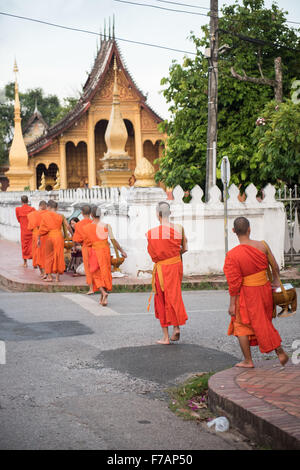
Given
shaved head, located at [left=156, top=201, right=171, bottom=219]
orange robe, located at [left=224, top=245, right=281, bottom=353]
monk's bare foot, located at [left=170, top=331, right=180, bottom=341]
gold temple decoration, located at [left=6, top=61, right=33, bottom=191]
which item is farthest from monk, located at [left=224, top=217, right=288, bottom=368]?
gold temple decoration, located at [left=6, top=61, right=33, bottom=191]

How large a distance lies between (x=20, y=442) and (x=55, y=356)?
94.0 inches

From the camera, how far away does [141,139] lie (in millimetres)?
33188

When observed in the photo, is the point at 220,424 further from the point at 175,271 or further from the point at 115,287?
the point at 115,287

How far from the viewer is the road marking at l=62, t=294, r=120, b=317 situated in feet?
30.0

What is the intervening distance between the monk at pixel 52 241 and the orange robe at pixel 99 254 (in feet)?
7.98

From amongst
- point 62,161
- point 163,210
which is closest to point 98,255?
point 163,210

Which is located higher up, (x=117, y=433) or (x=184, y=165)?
(x=184, y=165)

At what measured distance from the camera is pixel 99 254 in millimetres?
9922

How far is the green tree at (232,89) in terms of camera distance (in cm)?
1902

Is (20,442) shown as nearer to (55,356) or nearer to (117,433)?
(117,433)

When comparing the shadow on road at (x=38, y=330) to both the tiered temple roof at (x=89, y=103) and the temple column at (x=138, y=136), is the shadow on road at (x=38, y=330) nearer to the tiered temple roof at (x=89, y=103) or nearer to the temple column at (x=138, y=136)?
the tiered temple roof at (x=89, y=103)

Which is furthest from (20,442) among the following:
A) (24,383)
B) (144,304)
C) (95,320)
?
(144,304)

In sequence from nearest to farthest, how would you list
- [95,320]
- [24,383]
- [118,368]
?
1. [24,383]
2. [118,368]
3. [95,320]
